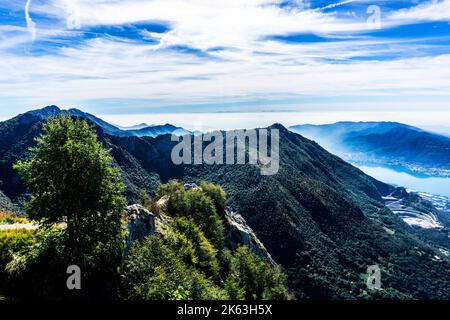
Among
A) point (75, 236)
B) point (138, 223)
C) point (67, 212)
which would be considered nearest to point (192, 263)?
point (138, 223)

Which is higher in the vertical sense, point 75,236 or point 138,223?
point 75,236

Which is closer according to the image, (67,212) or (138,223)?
(67,212)

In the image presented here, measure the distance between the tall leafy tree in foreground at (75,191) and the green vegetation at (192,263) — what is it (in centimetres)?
387

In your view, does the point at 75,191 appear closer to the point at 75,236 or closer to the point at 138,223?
the point at 75,236

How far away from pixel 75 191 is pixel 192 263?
2154 centimetres

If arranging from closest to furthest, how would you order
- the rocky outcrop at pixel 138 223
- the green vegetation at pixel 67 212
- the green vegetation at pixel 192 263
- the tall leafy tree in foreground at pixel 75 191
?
the green vegetation at pixel 67 212 → the tall leafy tree in foreground at pixel 75 191 → the green vegetation at pixel 192 263 → the rocky outcrop at pixel 138 223

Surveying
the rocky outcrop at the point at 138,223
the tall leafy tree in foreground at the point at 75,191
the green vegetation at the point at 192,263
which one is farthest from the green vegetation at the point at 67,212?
the rocky outcrop at the point at 138,223

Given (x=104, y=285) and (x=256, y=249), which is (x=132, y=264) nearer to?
(x=104, y=285)

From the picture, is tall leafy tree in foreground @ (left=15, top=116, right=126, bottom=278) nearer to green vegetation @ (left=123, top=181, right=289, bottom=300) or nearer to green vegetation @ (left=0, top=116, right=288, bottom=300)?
green vegetation @ (left=0, top=116, right=288, bottom=300)

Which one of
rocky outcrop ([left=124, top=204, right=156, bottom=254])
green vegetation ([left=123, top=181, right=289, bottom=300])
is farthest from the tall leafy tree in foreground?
rocky outcrop ([left=124, top=204, right=156, bottom=254])

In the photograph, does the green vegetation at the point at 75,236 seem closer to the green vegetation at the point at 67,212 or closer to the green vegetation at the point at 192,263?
the green vegetation at the point at 67,212

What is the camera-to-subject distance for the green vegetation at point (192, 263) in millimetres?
31922

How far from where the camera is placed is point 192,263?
4581cm
